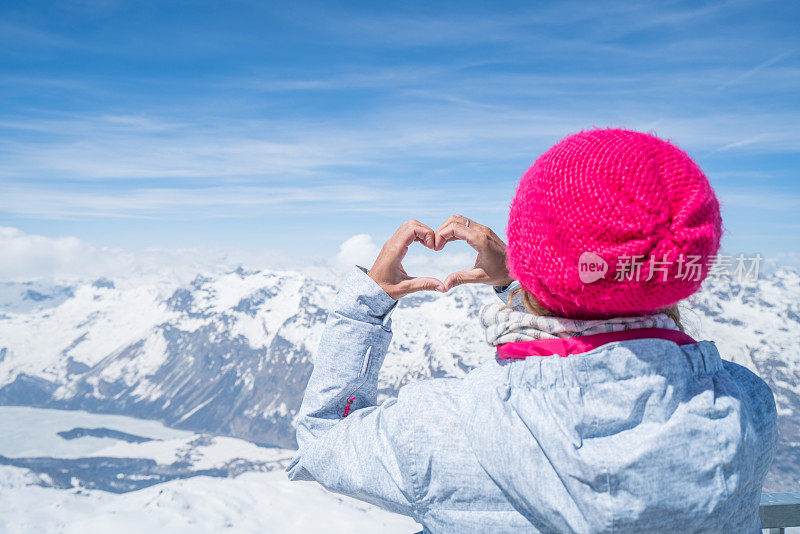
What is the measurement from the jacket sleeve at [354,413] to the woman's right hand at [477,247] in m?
0.37

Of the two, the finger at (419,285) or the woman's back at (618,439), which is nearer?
the woman's back at (618,439)

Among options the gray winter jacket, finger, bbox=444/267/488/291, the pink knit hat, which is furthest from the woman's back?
finger, bbox=444/267/488/291

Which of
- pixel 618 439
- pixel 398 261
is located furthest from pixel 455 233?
pixel 618 439

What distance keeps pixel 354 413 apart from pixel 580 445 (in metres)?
0.93

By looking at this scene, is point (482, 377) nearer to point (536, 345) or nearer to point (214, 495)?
point (536, 345)

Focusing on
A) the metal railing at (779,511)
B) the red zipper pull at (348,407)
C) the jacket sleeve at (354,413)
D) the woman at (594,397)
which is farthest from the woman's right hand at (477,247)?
the metal railing at (779,511)

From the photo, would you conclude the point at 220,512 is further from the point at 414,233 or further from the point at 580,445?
the point at 580,445

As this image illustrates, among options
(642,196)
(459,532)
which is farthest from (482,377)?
(642,196)

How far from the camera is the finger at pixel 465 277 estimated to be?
2.42m

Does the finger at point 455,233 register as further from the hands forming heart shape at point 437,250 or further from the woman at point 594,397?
the woman at point 594,397

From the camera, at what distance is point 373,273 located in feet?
7.44

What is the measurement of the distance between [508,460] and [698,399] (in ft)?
2.05

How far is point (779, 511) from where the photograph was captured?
3.94m

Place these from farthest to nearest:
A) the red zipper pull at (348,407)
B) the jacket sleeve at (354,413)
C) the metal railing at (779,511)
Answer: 1. the metal railing at (779,511)
2. the red zipper pull at (348,407)
3. the jacket sleeve at (354,413)
